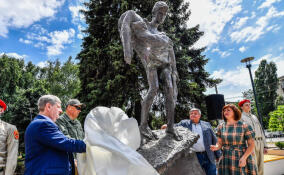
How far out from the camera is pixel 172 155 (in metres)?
2.68

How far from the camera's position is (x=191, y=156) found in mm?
3135

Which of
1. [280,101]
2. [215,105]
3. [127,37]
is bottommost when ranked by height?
[215,105]

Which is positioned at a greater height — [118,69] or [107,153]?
[118,69]

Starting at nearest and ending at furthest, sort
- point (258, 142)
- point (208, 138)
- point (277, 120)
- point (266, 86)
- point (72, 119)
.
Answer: point (72, 119) → point (208, 138) → point (258, 142) → point (277, 120) → point (266, 86)

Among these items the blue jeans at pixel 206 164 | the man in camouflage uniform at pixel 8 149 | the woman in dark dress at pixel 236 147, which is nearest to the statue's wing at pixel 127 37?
the woman in dark dress at pixel 236 147

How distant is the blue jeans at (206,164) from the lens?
3377 millimetres

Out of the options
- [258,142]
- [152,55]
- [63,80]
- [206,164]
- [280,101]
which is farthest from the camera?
[280,101]

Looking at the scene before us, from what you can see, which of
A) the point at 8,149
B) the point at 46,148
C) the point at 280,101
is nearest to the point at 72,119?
the point at 8,149

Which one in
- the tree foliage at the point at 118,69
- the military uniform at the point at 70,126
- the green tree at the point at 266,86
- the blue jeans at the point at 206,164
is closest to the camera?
the military uniform at the point at 70,126

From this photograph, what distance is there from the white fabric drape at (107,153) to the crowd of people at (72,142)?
11 cm

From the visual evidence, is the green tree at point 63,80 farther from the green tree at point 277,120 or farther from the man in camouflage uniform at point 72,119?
the green tree at point 277,120

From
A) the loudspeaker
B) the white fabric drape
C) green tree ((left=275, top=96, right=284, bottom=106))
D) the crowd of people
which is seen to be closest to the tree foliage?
the loudspeaker

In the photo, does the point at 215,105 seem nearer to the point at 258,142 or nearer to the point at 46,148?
the point at 258,142

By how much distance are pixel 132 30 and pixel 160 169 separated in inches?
86.7
